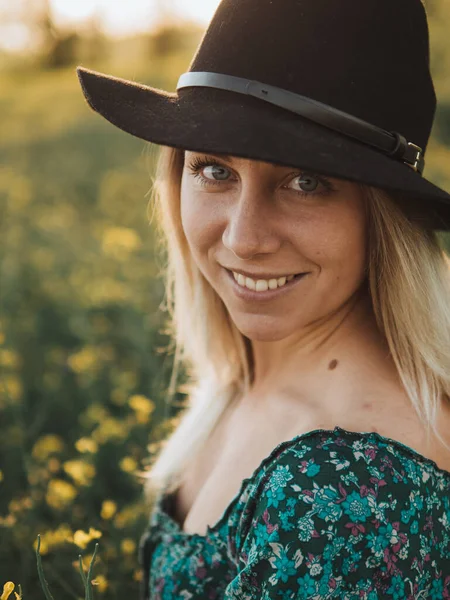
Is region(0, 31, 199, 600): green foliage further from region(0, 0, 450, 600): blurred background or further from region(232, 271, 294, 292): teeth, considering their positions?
region(232, 271, 294, 292): teeth

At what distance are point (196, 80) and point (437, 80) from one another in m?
5.39

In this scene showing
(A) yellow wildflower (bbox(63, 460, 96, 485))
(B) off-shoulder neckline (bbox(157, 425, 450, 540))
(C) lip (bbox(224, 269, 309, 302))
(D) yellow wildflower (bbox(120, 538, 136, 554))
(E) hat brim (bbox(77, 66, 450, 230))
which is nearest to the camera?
(E) hat brim (bbox(77, 66, 450, 230))

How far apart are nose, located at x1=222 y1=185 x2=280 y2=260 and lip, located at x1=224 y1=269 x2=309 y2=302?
10cm

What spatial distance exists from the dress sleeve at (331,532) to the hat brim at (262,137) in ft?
1.64

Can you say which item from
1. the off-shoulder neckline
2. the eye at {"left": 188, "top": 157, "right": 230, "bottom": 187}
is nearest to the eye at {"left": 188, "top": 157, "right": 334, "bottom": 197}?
the eye at {"left": 188, "top": 157, "right": 230, "bottom": 187}

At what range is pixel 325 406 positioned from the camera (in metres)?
1.48

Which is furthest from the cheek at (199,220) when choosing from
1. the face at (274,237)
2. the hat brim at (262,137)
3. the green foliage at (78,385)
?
the green foliage at (78,385)

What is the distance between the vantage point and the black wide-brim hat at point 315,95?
1.23 metres

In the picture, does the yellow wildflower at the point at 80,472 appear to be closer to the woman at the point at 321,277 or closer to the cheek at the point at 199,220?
the woman at the point at 321,277

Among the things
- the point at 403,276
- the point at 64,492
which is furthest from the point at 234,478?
the point at 64,492

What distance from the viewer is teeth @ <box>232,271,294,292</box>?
1.50 metres

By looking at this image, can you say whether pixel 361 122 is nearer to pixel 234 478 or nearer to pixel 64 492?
pixel 234 478

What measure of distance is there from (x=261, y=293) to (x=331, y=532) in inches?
20.6

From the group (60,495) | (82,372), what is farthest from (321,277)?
(82,372)
